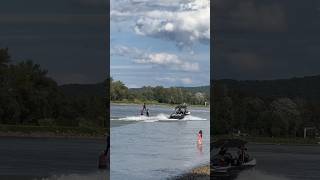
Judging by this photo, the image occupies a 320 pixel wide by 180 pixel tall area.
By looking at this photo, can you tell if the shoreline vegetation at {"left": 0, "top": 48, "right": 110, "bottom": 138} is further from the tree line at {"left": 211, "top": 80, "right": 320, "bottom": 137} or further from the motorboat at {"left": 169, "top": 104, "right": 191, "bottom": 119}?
the motorboat at {"left": 169, "top": 104, "right": 191, "bottom": 119}

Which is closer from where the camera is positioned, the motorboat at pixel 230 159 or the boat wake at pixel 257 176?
the boat wake at pixel 257 176

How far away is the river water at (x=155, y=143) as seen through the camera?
2150 centimetres

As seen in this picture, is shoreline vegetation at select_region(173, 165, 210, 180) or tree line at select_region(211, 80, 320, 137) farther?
shoreline vegetation at select_region(173, 165, 210, 180)

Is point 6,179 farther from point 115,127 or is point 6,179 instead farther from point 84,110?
point 115,127

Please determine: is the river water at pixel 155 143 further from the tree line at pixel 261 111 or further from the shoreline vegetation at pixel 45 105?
the shoreline vegetation at pixel 45 105

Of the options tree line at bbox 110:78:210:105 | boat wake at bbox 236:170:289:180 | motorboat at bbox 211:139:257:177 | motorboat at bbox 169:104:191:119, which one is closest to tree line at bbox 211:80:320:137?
motorboat at bbox 211:139:257:177

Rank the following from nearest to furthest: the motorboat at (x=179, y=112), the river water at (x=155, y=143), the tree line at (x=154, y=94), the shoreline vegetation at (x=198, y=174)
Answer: the shoreline vegetation at (x=198, y=174)
the river water at (x=155, y=143)
the tree line at (x=154, y=94)
the motorboat at (x=179, y=112)

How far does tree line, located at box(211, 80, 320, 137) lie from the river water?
7.93 metres

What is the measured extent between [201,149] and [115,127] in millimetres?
12104

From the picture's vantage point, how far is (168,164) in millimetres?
23344

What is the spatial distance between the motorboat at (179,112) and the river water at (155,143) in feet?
0.89

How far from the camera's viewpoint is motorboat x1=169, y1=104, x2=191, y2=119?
97.2 ft

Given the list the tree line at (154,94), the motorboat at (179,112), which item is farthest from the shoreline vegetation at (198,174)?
the motorboat at (179,112)

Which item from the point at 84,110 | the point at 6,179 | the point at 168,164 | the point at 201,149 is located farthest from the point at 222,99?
the point at 168,164
